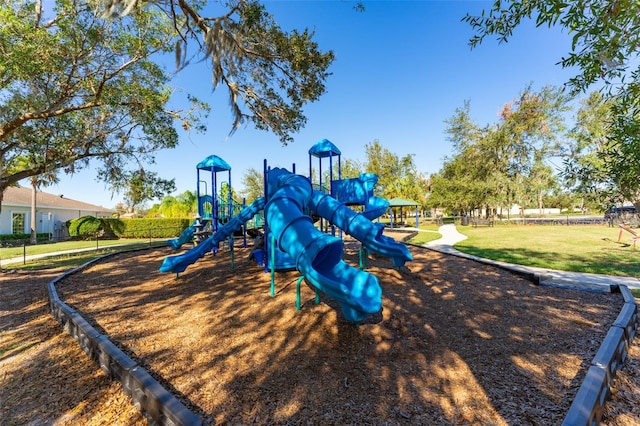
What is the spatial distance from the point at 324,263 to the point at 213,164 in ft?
34.0

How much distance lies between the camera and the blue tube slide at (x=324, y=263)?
3.60 m

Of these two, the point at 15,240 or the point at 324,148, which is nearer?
the point at 324,148

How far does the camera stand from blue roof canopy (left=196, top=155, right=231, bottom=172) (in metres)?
12.9

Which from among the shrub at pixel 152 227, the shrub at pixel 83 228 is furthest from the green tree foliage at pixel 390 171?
the shrub at pixel 83 228

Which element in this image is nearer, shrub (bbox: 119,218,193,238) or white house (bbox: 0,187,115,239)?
white house (bbox: 0,187,115,239)

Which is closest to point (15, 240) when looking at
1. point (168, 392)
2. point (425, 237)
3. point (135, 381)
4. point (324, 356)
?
point (135, 381)

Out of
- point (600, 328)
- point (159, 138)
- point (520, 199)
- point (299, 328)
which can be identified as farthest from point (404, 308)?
point (520, 199)

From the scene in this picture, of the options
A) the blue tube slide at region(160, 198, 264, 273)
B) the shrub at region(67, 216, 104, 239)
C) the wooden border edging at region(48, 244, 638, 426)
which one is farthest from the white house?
the wooden border edging at region(48, 244, 638, 426)

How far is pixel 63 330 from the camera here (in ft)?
16.3

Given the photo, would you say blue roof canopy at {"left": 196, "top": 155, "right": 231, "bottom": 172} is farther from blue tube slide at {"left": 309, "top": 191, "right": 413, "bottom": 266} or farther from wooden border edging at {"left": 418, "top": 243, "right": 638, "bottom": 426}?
wooden border edging at {"left": 418, "top": 243, "right": 638, "bottom": 426}

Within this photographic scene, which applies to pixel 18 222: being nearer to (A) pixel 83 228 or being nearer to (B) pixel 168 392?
(A) pixel 83 228

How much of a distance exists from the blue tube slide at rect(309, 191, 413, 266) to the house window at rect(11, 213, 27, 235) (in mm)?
30696

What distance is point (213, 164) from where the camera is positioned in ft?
42.1

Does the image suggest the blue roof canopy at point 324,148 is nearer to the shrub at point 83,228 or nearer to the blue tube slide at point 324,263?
the blue tube slide at point 324,263
